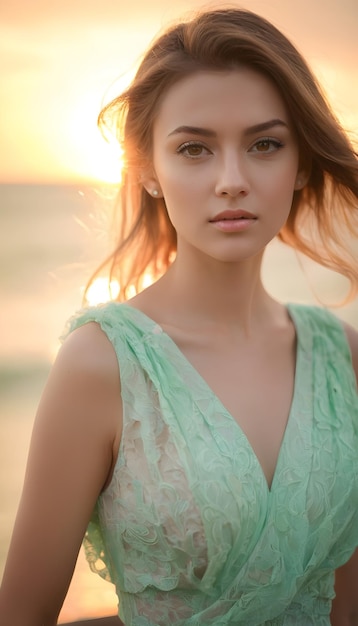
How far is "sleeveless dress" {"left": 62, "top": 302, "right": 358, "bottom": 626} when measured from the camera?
5.70 feet

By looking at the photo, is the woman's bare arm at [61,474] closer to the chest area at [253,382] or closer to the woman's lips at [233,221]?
the chest area at [253,382]

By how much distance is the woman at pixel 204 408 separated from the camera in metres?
1.75

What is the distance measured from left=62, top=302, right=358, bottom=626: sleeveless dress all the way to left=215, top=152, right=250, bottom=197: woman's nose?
0.37 meters

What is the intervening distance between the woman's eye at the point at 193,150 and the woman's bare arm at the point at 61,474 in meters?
0.48

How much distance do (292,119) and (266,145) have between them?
4.4 inches

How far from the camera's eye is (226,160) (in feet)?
5.99

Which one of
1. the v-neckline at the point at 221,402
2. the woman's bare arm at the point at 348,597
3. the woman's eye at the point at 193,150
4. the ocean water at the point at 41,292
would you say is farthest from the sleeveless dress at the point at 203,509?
the ocean water at the point at 41,292

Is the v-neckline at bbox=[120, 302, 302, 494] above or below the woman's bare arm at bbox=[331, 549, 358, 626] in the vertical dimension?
above

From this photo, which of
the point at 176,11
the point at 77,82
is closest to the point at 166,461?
the point at 176,11

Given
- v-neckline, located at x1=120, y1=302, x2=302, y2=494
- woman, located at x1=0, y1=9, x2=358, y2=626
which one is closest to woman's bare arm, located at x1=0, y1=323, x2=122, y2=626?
woman, located at x1=0, y1=9, x2=358, y2=626

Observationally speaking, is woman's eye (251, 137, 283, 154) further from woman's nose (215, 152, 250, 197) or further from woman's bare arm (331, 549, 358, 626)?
woman's bare arm (331, 549, 358, 626)

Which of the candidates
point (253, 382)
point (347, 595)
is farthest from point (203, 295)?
point (347, 595)

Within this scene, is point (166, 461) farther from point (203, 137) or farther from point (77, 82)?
point (77, 82)

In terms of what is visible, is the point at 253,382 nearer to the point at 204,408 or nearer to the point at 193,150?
the point at 204,408
